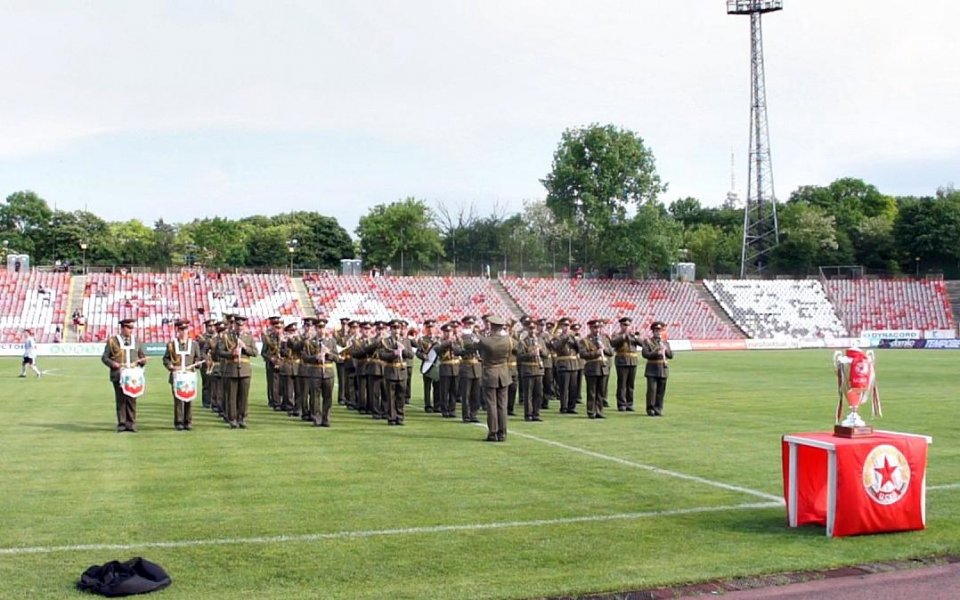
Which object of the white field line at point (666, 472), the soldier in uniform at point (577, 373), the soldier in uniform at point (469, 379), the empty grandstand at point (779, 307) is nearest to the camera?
the white field line at point (666, 472)

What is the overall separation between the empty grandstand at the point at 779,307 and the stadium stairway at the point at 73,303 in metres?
37.7

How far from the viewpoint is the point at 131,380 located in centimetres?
1442

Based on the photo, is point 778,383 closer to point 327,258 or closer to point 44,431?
point 44,431

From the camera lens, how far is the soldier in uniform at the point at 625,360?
1770 centimetres

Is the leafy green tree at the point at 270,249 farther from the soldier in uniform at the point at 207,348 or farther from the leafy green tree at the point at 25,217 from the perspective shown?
the soldier in uniform at the point at 207,348

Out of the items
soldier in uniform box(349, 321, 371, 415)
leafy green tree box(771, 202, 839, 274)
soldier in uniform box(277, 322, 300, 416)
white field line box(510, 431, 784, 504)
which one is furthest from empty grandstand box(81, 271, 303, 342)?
leafy green tree box(771, 202, 839, 274)

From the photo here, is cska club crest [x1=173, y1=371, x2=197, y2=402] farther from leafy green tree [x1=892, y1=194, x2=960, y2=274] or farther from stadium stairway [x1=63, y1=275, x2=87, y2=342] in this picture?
leafy green tree [x1=892, y1=194, x2=960, y2=274]

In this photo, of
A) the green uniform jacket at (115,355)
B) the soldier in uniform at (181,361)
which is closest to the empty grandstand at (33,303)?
the soldier in uniform at (181,361)

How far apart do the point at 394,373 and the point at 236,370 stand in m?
2.61

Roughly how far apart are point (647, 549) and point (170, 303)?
47.5m

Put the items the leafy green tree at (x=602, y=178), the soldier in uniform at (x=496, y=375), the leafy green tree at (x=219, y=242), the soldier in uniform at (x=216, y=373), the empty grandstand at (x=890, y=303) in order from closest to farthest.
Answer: the soldier in uniform at (x=496, y=375)
the soldier in uniform at (x=216, y=373)
the empty grandstand at (x=890, y=303)
the leafy green tree at (x=602, y=178)
the leafy green tree at (x=219, y=242)

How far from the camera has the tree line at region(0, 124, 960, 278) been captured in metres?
66.7

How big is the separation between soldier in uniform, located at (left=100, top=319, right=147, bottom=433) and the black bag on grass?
8.83 meters

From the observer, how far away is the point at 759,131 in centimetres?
6669
